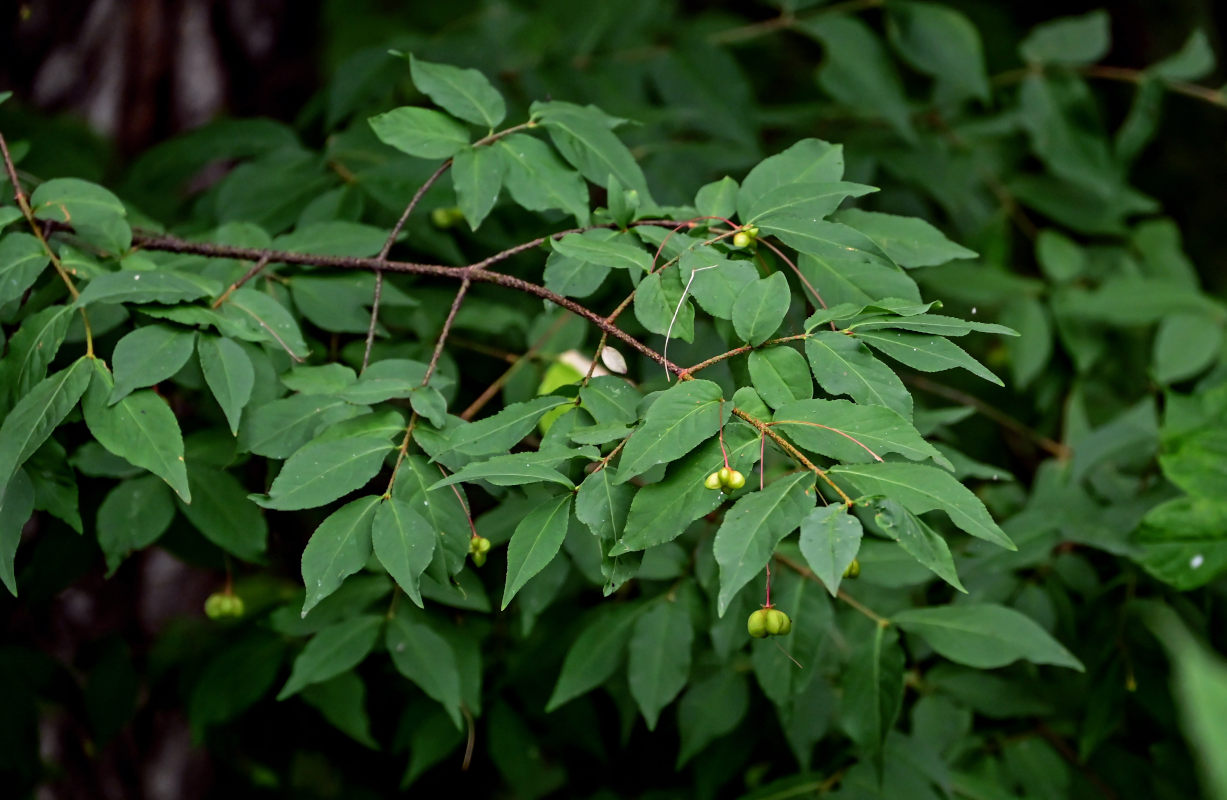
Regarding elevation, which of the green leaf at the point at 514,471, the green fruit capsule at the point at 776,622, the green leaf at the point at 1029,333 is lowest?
the green leaf at the point at 1029,333

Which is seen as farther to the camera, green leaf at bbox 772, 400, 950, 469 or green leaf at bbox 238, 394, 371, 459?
green leaf at bbox 238, 394, 371, 459

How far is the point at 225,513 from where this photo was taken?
145 centimetres

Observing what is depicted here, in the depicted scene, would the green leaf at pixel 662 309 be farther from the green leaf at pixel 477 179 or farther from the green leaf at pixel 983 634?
the green leaf at pixel 983 634

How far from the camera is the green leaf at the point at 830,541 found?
0.79m

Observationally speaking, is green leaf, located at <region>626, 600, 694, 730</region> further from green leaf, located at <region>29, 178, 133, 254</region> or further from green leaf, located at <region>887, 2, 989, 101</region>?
green leaf, located at <region>887, 2, 989, 101</region>

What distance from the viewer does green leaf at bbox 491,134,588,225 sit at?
1.30 metres

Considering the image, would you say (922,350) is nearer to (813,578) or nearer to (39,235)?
(813,578)

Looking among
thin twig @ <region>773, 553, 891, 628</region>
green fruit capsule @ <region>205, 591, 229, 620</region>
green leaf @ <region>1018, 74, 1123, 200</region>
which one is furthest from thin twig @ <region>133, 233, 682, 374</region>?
green leaf @ <region>1018, 74, 1123, 200</region>

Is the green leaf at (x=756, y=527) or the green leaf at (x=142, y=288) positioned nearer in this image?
the green leaf at (x=756, y=527)

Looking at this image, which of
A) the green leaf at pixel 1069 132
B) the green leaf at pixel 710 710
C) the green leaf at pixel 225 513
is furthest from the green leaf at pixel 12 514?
the green leaf at pixel 1069 132

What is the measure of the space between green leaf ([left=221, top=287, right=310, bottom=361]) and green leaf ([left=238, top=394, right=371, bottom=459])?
7cm

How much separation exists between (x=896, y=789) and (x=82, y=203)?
58.4 inches

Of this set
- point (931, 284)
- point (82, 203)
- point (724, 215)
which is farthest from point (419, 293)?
point (931, 284)

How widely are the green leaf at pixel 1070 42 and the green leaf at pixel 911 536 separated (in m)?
2.16
